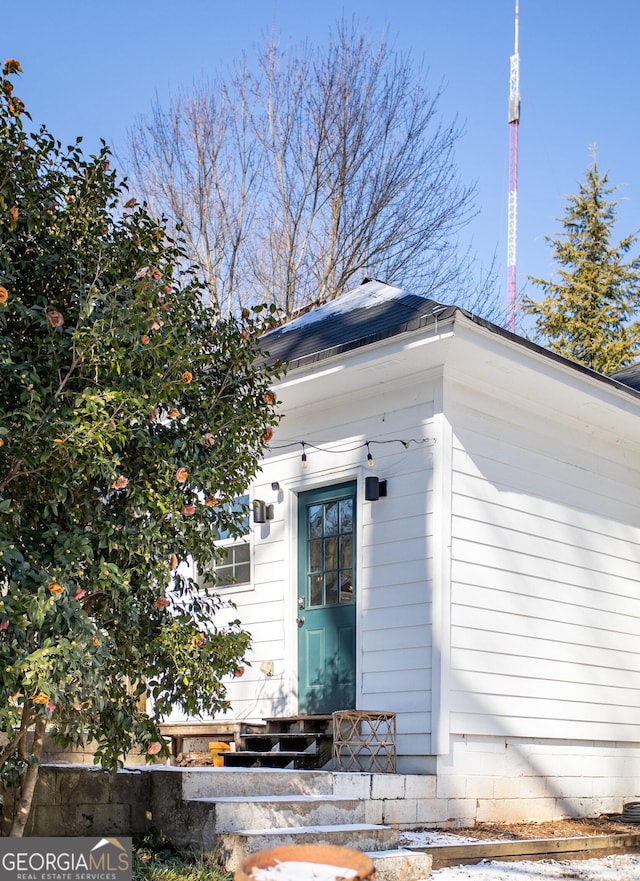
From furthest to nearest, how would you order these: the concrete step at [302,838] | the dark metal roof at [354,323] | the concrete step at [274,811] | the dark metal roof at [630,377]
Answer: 1. the dark metal roof at [630,377]
2. the dark metal roof at [354,323]
3. the concrete step at [274,811]
4. the concrete step at [302,838]

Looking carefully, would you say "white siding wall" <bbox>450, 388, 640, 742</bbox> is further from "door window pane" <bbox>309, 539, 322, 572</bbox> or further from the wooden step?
"door window pane" <bbox>309, 539, 322, 572</bbox>

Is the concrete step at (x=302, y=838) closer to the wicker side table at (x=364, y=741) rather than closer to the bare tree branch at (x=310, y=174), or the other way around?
the wicker side table at (x=364, y=741)

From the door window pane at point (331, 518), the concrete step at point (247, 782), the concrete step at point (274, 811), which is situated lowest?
the concrete step at point (274, 811)

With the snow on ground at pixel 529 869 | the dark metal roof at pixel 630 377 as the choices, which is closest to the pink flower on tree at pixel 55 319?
the snow on ground at pixel 529 869

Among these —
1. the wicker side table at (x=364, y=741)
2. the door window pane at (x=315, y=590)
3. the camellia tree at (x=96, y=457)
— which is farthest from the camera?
the door window pane at (x=315, y=590)

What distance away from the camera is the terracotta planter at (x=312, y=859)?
2072 mm

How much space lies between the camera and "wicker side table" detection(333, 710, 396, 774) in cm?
668

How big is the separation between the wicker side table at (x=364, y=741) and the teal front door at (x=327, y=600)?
1.63 feet

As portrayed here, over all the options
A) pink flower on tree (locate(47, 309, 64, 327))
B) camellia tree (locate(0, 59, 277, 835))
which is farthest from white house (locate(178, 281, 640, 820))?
pink flower on tree (locate(47, 309, 64, 327))

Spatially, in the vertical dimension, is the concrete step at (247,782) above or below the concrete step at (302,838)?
above

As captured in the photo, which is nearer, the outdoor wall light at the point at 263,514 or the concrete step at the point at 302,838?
the concrete step at the point at 302,838

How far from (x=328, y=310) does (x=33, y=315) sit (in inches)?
195

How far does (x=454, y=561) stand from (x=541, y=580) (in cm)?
114

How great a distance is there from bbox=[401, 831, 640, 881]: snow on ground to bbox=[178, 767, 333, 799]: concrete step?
2.03 ft
